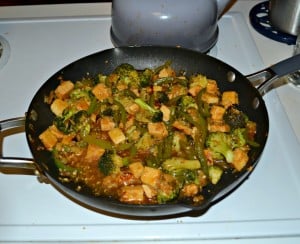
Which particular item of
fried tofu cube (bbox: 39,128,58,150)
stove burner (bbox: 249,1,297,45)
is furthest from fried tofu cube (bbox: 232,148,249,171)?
stove burner (bbox: 249,1,297,45)

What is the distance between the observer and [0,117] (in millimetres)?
1210

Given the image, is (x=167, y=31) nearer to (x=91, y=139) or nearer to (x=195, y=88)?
(x=195, y=88)

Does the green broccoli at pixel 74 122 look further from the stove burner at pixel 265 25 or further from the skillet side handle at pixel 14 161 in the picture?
the stove burner at pixel 265 25

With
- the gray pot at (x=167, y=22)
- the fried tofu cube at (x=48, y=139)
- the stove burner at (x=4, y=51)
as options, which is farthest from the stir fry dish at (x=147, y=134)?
the stove burner at (x=4, y=51)

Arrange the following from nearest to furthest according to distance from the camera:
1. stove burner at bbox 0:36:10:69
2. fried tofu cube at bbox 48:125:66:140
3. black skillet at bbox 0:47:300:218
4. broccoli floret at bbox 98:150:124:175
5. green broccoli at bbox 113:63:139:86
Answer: black skillet at bbox 0:47:300:218 < broccoli floret at bbox 98:150:124:175 < fried tofu cube at bbox 48:125:66:140 < green broccoli at bbox 113:63:139:86 < stove burner at bbox 0:36:10:69

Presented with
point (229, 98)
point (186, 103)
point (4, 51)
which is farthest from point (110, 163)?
point (4, 51)

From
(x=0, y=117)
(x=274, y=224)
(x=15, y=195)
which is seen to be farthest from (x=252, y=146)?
(x=0, y=117)

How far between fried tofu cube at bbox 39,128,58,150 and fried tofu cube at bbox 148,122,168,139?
0.77ft

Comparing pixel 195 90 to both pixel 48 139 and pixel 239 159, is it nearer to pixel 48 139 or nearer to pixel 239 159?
pixel 239 159

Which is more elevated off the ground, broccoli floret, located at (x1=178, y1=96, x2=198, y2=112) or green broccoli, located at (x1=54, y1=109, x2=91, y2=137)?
broccoli floret, located at (x1=178, y1=96, x2=198, y2=112)

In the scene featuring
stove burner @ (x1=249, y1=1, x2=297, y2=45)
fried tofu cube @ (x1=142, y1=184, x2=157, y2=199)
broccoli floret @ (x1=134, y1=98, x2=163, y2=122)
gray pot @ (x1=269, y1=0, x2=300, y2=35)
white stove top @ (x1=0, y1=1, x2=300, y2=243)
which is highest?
gray pot @ (x1=269, y1=0, x2=300, y2=35)

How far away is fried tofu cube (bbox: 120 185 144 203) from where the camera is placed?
94 cm

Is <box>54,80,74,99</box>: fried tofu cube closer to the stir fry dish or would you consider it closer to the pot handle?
the stir fry dish

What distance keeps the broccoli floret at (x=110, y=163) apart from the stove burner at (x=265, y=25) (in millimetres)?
768
